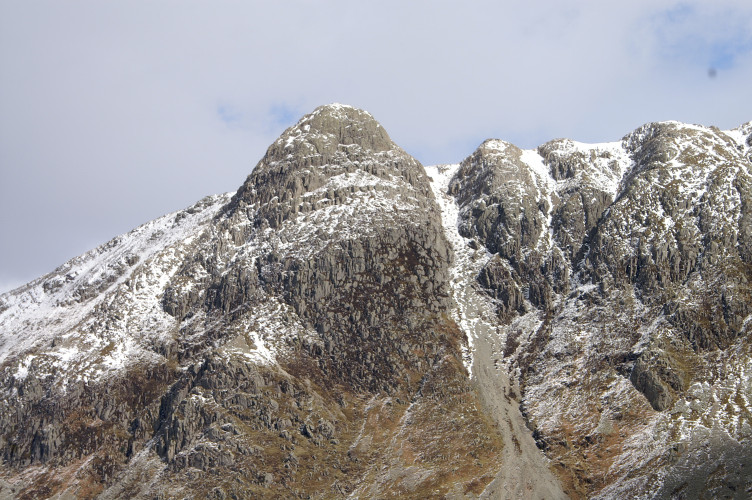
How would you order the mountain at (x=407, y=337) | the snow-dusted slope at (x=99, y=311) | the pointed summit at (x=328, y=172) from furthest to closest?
1. the pointed summit at (x=328, y=172)
2. the snow-dusted slope at (x=99, y=311)
3. the mountain at (x=407, y=337)

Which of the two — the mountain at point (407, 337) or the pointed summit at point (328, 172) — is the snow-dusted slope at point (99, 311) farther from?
the pointed summit at point (328, 172)

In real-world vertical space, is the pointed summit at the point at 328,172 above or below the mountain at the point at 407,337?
above

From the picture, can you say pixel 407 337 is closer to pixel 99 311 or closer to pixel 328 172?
pixel 328 172

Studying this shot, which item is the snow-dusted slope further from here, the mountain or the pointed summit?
the pointed summit

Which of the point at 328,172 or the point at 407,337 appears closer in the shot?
the point at 407,337

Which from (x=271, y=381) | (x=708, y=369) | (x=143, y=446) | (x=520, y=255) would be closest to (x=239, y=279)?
(x=271, y=381)

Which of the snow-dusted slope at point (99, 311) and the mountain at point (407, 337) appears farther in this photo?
the snow-dusted slope at point (99, 311)

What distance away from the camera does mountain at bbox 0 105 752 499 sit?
4387 inches

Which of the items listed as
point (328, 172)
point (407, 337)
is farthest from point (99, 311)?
point (407, 337)

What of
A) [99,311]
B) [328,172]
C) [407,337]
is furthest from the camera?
[328,172]

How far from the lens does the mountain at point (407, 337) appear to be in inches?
4387

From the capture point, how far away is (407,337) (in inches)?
5472

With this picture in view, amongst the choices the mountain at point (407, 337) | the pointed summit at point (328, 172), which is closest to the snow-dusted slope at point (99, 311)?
the mountain at point (407, 337)

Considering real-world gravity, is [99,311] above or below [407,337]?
above
